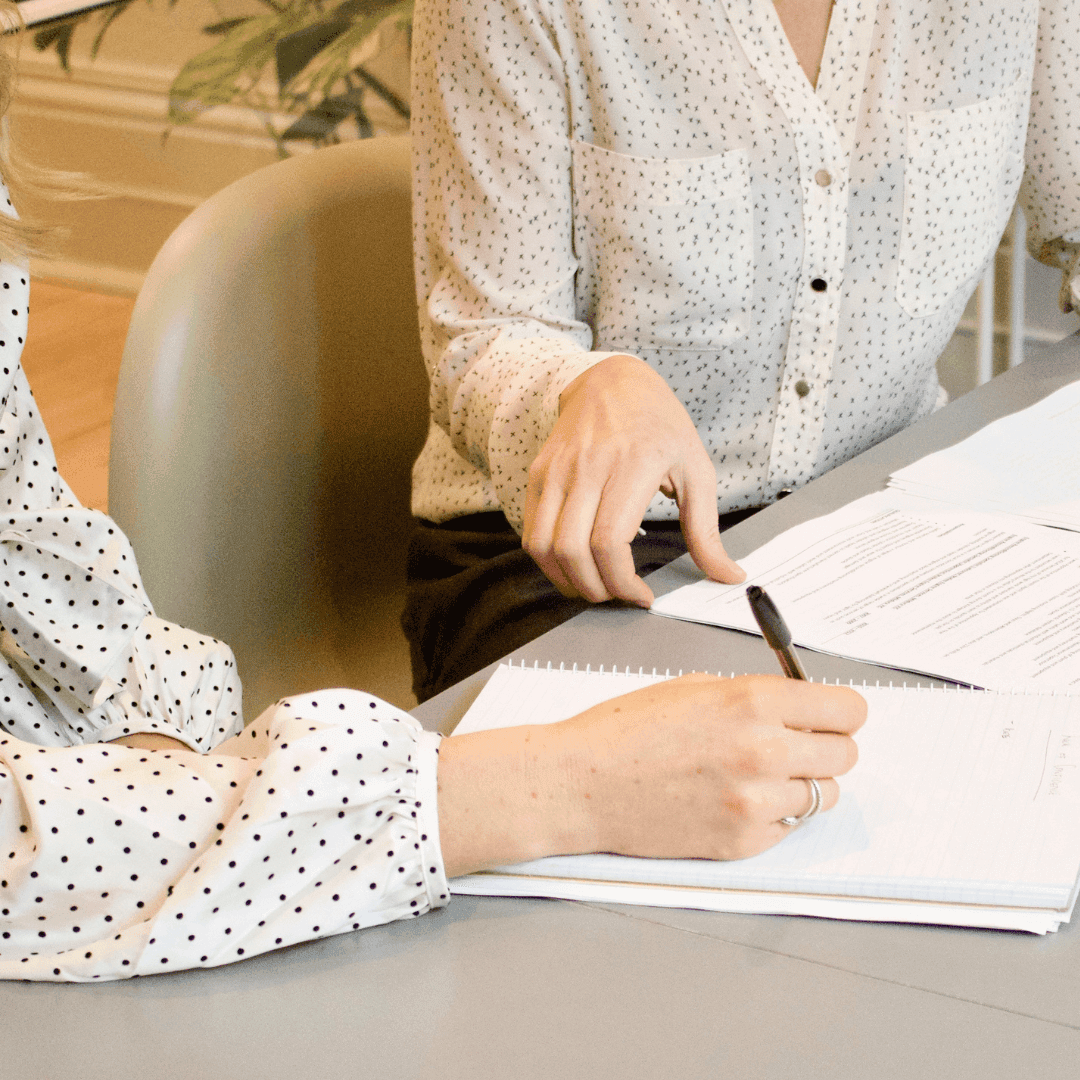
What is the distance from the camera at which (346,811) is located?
0.51 m

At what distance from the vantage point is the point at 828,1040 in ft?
1.41

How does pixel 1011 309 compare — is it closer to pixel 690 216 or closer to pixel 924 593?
pixel 690 216

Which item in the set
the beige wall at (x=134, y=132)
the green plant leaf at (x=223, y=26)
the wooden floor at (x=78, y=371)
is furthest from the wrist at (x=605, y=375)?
the green plant leaf at (x=223, y=26)

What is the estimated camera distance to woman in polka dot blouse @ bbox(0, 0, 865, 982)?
50 centimetres

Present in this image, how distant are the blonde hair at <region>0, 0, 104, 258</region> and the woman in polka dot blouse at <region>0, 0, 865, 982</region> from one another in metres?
0.33

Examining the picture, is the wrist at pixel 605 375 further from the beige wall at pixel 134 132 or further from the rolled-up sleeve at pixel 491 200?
the beige wall at pixel 134 132

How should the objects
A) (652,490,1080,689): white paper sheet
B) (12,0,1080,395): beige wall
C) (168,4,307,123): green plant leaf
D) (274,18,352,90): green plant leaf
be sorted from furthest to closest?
(12,0,1080,395): beige wall → (168,4,307,123): green plant leaf → (274,18,352,90): green plant leaf → (652,490,1080,689): white paper sheet

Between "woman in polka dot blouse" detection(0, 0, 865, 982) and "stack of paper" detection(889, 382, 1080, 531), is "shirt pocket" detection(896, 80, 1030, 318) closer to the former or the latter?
"stack of paper" detection(889, 382, 1080, 531)

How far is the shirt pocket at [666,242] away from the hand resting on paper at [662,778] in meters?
0.53

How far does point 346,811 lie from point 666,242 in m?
0.61

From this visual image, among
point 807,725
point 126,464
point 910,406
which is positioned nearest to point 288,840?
point 807,725

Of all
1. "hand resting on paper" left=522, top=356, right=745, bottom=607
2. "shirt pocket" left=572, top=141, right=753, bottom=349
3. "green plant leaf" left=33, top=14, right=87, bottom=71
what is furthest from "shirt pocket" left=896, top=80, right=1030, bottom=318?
Result: "green plant leaf" left=33, top=14, right=87, bottom=71

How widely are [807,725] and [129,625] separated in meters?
0.45

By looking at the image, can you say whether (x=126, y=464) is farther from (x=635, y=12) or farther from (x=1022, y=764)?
(x=1022, y=764)
